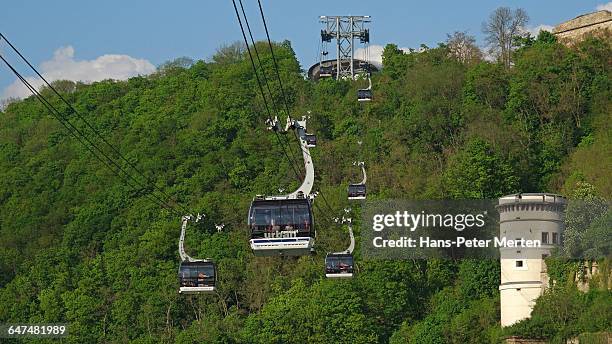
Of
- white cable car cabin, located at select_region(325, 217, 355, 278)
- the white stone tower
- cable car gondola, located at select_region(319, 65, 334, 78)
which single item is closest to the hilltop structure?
cable car gondola, located at select_region(319, 65, 334, 78)

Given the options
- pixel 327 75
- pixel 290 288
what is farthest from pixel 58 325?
pixel 327 75

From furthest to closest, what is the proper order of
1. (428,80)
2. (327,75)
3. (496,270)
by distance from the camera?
(327,75) < (428,80) < (496,270)

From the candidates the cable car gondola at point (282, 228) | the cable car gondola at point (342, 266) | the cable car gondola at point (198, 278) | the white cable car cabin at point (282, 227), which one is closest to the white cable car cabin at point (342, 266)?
the cable car gondola at point (342, 266)

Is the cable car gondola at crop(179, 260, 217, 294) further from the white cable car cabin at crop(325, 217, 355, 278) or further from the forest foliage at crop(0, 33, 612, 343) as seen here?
the forest foliage at crop(0, 33, 612, 343)

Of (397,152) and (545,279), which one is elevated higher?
(397,152)

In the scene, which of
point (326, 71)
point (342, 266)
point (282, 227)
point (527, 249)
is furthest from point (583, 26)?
point (282, 227)

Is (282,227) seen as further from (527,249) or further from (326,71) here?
(326,71)

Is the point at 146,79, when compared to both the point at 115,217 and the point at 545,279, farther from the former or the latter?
the point at 545,279
